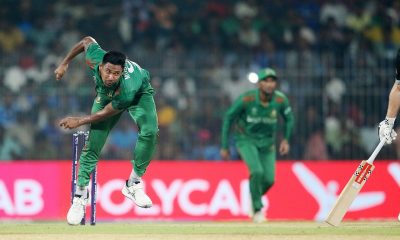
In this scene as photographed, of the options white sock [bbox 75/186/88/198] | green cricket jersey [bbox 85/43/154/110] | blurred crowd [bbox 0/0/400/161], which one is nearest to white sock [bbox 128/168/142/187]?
white sock [bbox 75/186/88/198]

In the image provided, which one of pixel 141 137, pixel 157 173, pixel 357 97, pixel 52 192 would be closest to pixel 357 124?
pixel 357 97

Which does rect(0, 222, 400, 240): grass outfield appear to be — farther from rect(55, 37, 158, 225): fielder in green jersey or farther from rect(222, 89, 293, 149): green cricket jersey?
rect(222, 89, 293, 149): green cricket jersey

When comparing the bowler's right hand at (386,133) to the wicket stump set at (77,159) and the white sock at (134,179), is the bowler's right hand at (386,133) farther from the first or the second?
the wicket stump set at (77,159)

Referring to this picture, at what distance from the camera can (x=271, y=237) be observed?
36.7 ft

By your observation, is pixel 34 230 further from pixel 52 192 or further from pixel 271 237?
pixel 52 192

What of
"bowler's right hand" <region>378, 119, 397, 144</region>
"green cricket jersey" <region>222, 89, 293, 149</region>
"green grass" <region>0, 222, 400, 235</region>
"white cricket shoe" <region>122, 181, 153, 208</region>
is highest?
"bowler's right hand" <region>378, 119, 397, 144</region>

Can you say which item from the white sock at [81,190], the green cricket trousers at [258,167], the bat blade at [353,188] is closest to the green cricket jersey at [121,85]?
the white sock at [81,190]

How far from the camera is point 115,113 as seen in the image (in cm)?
1192

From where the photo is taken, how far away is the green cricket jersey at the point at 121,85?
11.8 metres

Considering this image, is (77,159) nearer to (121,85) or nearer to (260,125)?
(121,85)

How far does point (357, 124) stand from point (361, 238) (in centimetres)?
874

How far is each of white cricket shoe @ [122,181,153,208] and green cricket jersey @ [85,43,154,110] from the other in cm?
108

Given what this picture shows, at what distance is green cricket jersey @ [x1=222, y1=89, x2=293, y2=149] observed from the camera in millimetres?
16328

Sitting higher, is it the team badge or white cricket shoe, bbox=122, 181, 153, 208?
the team badge
